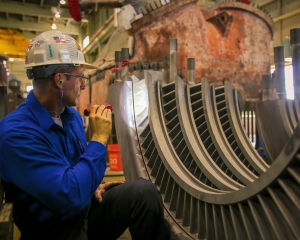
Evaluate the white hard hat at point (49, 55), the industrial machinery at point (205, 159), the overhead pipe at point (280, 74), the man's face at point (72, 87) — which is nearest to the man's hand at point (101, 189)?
the industrial machinery at point (205, 159)

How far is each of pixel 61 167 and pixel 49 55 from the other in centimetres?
44

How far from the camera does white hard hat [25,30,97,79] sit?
3.84 feet

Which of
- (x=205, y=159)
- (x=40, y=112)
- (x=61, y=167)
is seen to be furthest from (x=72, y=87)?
(x=205, y=159)

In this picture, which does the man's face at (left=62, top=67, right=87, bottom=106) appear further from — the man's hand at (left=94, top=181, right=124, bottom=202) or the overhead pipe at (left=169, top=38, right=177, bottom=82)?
the overhead pipe at (left=169, top=38, right=177, bottom=82)

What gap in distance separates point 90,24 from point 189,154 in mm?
10354

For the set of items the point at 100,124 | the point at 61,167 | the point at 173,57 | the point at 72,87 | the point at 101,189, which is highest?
the point at 173,57

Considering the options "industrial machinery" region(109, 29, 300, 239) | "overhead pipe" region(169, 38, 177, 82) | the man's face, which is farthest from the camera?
"overhead pipe" region(169, 38, 177, 82)

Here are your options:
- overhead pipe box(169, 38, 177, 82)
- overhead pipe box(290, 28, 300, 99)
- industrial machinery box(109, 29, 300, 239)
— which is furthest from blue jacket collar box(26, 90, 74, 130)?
overhead pipe box(169, 38, 177, 82)

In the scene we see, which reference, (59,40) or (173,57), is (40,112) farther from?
(173,57)

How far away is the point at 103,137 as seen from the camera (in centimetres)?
116

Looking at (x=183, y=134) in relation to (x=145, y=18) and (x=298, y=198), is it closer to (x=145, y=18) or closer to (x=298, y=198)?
(x=298, y=198)

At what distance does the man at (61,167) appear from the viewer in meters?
0.96

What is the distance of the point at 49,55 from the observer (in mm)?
1190

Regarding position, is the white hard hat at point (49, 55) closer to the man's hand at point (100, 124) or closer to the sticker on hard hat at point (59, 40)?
the sticker on hard hat at point (59, 40)
